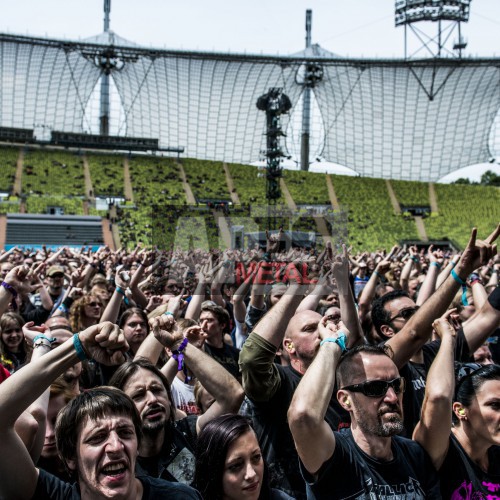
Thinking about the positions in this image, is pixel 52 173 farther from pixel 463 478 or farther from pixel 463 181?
pixel 463 478

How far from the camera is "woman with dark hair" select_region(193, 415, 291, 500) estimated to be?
2.79 meters

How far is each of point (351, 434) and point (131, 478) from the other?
104cm

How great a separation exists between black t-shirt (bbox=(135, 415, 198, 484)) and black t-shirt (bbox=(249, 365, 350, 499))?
1.27ft

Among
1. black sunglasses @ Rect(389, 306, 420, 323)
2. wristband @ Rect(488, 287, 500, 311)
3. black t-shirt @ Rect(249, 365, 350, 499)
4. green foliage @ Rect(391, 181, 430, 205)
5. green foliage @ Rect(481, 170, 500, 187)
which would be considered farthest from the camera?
green foliage @ Rect(481, 170, 500, 187)

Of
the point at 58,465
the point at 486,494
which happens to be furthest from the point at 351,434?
the point at 58,465

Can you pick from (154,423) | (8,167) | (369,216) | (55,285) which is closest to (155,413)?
(154,423)

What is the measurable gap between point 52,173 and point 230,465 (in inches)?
1838

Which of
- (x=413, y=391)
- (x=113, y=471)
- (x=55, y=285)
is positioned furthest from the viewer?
(x=55, y=285)

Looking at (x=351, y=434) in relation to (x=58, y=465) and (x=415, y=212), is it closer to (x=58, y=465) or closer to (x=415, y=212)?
(x=58, y=465)

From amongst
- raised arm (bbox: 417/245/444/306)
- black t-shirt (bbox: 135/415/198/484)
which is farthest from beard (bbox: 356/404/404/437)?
raised arm (bbox: 417/245/444/306)

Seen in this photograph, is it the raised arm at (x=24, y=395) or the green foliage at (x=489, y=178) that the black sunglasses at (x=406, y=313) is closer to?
the raised arm at (x=24, y=395)

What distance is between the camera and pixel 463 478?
308 centimetres

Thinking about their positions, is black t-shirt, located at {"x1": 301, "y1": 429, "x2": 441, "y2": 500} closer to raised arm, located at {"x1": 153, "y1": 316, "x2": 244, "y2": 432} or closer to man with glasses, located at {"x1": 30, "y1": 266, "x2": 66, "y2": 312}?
raised arm, located at {"x1": 153, "y1": 316, "x2": 244, "y2": 432}

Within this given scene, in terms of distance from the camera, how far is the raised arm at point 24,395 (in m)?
2.48
